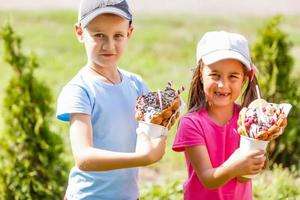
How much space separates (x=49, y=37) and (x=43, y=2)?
4.94 metres

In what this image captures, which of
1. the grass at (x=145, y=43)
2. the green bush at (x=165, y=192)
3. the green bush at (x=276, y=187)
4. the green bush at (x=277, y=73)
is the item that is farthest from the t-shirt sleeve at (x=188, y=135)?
the grass at (x=145, y=43)

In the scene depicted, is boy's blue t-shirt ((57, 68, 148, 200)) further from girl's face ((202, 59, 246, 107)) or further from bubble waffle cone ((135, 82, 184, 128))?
girl's face ((202, 59, 246, 107))

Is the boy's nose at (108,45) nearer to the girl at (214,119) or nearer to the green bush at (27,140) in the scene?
the girl at (214,119)

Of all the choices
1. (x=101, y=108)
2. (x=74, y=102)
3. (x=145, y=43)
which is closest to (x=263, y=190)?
(x=101, y=108)

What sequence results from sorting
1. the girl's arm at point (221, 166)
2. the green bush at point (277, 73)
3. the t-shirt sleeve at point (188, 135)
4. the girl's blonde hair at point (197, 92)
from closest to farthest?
1. the girl's arm at point (221, 166)
2. the t-shirt sleeve at point (188, 135)
3. the girl's blonde hair at point (197, 92)
4. the green bush at point (277, 73)

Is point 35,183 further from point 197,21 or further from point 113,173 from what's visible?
point 197,21

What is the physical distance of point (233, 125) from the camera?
144 inches

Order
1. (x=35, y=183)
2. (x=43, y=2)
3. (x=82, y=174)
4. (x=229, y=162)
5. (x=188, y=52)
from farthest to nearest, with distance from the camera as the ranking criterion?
1. (x=43, y=2)
2. (x=188, y=52)
3. (x=35, y=183)
4. (x=82, y=174)
5. (x=229, y=162)

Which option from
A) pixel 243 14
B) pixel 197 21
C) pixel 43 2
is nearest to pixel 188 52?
pixel 197 21

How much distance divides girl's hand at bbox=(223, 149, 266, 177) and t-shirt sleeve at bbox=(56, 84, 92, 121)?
673 millimetres

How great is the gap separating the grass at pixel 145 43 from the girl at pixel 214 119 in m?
4.17

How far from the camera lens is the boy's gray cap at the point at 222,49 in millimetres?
3549

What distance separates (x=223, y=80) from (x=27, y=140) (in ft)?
9.09

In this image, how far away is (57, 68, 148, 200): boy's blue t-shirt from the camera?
3486 mm
